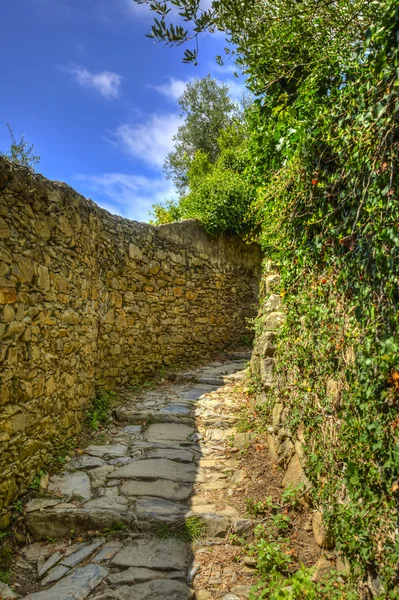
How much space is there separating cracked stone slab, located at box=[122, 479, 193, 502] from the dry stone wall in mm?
816

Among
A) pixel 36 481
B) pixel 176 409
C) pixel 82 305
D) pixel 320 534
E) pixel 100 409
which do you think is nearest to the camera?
pixel 320 534

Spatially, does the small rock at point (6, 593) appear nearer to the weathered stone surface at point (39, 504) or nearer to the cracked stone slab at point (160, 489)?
the weathered stone surface at point (39, 504)

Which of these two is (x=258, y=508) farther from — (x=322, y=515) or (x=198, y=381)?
(x=198, y=381)

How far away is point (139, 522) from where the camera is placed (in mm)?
2961

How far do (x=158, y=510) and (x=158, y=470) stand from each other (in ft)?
1.97

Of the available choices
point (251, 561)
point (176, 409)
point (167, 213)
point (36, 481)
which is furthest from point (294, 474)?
point (167, 213)

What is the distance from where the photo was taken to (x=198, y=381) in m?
6.29

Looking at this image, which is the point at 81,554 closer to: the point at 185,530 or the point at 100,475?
the point at 185,530

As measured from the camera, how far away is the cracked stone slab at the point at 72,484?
3.26 meters

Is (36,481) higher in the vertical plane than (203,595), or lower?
higher

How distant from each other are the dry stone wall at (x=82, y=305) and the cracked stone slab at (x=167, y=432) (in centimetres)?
82

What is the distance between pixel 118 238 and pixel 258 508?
4.22m

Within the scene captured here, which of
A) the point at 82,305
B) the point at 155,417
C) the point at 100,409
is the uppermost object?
the point at 82,305

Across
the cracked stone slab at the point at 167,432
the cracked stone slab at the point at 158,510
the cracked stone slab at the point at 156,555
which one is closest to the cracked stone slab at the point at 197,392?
the cracked stone slab at the point at 167,432
